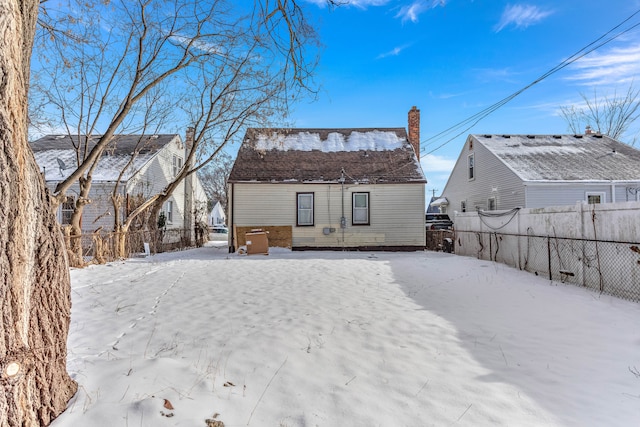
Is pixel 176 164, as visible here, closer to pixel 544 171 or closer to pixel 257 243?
pixel 257 243

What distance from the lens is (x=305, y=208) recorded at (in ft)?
56.1

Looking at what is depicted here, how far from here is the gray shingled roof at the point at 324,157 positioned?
17.1 meters

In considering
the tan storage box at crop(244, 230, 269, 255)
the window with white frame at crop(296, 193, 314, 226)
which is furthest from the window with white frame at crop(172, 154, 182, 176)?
the tan storage box at crop(244, 230, 269, 255)

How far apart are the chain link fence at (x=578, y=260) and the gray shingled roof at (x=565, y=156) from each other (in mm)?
8507

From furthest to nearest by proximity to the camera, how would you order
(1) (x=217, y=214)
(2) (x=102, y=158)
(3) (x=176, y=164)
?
1. (1) (x=217, y=214)
2. (3) (x=176, y=164)
3. (2) (x=102, y=158)

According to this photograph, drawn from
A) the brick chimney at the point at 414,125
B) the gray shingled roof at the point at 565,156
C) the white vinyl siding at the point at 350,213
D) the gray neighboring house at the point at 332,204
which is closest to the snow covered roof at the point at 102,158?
the gray neighboring house at the point at 332,204

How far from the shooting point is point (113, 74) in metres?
12.4

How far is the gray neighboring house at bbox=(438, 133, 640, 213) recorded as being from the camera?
1778 centimetres

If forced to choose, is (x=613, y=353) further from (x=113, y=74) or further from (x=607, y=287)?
(x=113, y=74)

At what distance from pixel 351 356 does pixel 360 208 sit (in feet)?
43.9

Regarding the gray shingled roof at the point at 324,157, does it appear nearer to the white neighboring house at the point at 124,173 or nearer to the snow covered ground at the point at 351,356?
the white neighboring house at the point at 124,173

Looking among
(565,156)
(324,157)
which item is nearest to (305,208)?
(324,157)

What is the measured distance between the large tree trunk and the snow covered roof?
49.4 feet

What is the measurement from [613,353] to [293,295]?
15.6ft
